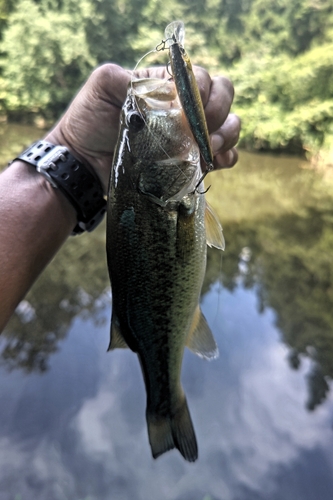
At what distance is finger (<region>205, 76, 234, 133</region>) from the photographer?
58.5 inches

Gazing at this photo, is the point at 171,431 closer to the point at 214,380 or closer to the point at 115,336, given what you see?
the point at 115,336

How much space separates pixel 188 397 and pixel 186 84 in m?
3.08

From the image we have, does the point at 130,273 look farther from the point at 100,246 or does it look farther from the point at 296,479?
the point at 100,246

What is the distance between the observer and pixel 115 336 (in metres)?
1.32

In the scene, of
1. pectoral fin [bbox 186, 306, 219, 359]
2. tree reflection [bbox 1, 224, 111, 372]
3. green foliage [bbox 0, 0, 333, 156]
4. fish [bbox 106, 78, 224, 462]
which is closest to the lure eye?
fish [bbox 106, 78, 224, 462]

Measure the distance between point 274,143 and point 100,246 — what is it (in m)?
12.4

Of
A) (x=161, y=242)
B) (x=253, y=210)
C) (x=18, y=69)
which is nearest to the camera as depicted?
(x=161, y=242)

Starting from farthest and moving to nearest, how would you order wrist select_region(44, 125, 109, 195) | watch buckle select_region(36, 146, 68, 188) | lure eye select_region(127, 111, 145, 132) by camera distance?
wrist select_region(44, 125, 109, 195), watch buckle select_region(36, 146, 68, 188), lure eye select_region(127, 111, 145, 132)

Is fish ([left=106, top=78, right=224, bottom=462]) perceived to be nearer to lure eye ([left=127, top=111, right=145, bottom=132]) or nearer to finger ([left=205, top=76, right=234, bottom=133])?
lure eye ([left=127, top=111, right=145, bottom=132])

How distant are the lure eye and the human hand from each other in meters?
0.34

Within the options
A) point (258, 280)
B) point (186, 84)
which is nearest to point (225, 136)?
point (186, 84)

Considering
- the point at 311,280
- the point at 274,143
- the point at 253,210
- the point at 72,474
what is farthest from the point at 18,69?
the point at 72,474

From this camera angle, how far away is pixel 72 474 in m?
2.82

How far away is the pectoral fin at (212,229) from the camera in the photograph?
125cm
